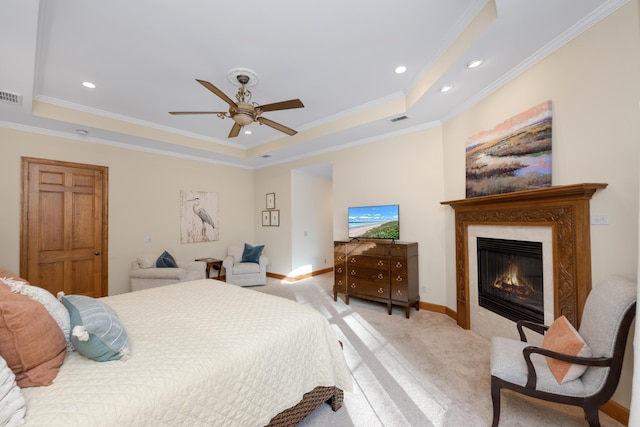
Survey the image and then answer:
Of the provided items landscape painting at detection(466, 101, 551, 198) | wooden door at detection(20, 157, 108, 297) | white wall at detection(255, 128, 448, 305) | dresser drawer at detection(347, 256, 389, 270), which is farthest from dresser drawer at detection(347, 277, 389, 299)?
wooden door at detection(20, 157, 108, 297)

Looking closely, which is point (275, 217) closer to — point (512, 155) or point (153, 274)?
point (153, 274)

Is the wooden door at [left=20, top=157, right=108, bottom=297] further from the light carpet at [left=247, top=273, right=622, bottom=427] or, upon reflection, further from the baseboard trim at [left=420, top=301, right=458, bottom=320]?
the baseboard trim at [left=420, top=301, right=458, bottom=320]

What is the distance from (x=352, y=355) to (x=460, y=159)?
2675 mm

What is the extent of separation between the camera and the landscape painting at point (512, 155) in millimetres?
2234

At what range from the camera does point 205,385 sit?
120 cm

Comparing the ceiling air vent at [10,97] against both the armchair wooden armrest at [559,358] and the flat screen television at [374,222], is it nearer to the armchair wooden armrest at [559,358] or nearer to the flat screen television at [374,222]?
the flat screen television at [374,222]

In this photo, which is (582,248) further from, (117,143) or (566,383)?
(117,143)

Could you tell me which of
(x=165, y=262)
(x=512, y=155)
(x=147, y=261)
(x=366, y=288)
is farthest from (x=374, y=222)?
(x=147, y=261)

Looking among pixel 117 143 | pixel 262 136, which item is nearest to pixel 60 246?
pixel 117 143

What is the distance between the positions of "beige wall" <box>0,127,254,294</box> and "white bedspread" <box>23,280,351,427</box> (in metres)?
2.81

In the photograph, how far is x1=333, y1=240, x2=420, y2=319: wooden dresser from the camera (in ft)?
11.7

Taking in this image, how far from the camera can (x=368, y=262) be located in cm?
387

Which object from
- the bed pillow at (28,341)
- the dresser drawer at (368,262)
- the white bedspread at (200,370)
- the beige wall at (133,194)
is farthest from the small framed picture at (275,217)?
the bed pillow at (28,341)

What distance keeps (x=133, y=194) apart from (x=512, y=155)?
563cm
